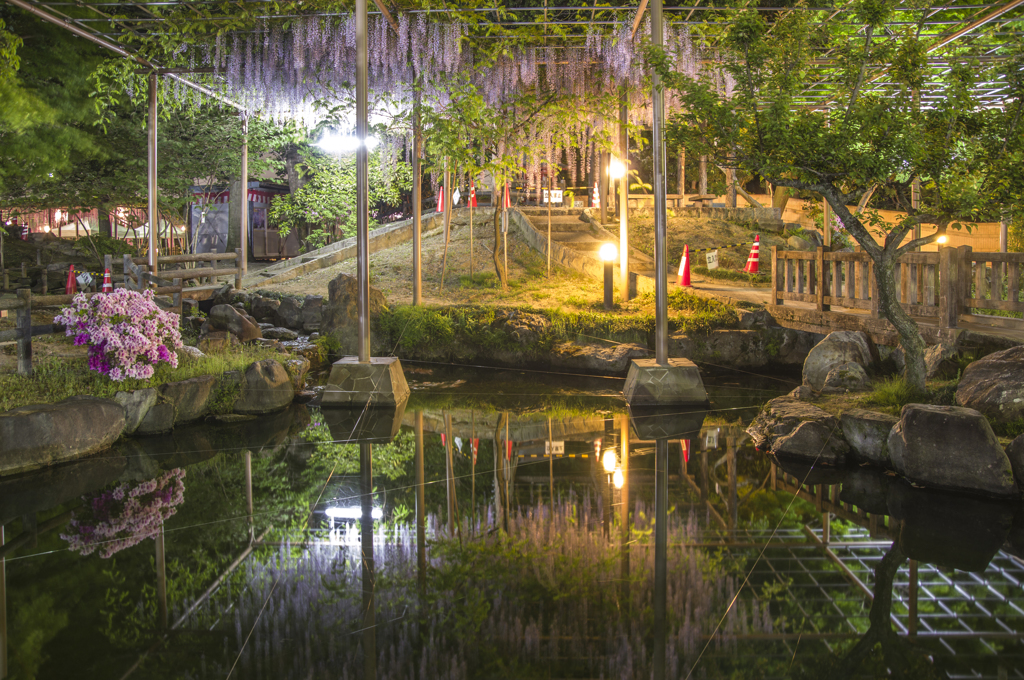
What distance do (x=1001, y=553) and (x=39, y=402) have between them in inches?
294

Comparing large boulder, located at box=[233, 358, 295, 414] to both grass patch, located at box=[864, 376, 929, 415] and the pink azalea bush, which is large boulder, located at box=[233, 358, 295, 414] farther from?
grass patch, located at box=[864, 376, 929, 415]

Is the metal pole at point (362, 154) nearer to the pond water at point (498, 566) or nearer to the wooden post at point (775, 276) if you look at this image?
the pond water at point (498, 566)

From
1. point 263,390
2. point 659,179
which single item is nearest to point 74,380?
point 263,390

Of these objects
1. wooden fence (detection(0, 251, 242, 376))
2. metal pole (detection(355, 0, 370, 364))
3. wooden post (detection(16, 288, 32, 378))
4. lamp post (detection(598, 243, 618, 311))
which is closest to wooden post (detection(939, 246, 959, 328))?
lamp post (detection(598, 243, 618, 311))

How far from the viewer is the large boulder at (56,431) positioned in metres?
5.94

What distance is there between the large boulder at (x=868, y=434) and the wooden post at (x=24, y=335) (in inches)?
305

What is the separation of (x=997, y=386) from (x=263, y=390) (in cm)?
714

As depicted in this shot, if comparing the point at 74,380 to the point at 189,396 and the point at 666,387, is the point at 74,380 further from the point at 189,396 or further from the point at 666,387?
the point at 666,387

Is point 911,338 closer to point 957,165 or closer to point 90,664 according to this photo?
point 957,165

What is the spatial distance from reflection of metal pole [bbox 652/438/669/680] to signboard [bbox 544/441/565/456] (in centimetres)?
83

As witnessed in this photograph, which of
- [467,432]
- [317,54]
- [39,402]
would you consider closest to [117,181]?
[317,54]

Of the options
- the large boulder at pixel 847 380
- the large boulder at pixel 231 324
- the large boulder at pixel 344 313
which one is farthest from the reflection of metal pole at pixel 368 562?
the large boulder at pixel 231 324

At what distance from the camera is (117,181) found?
573 inches

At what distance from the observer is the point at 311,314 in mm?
13797
